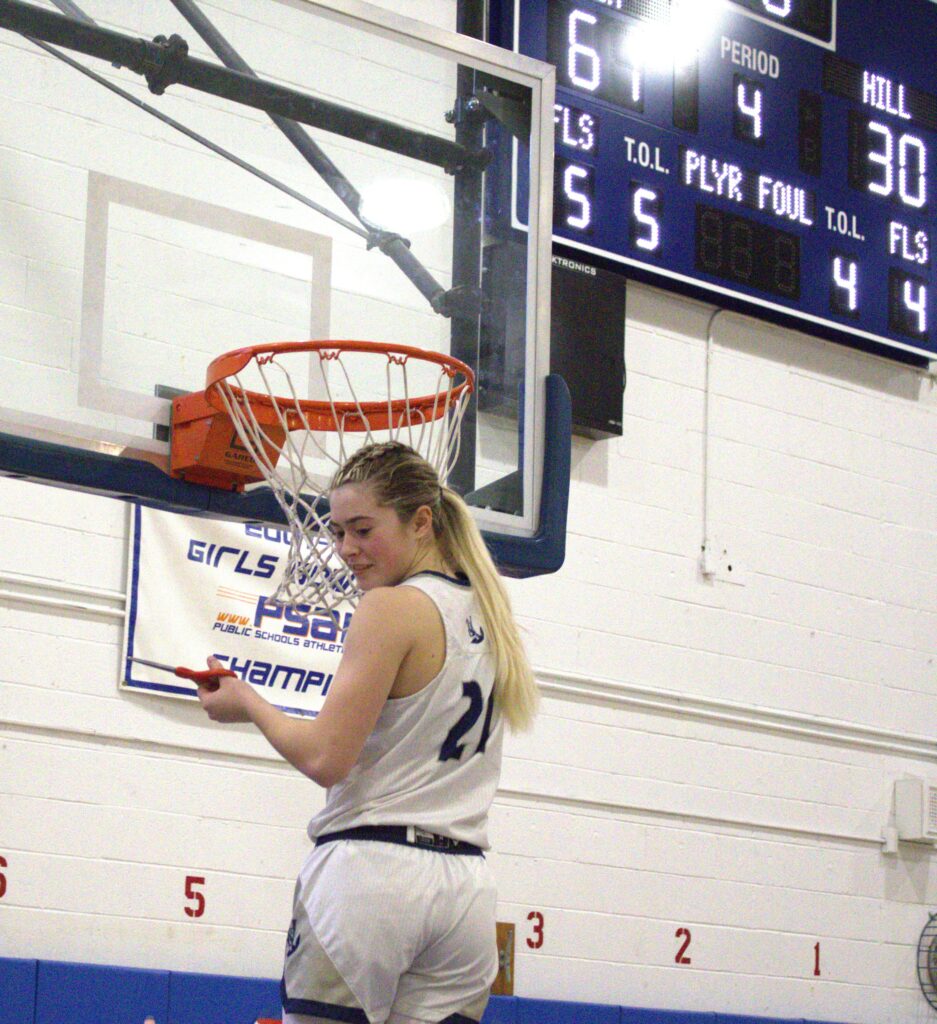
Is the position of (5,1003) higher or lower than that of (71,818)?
lower

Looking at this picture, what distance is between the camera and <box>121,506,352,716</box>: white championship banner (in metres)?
5.65

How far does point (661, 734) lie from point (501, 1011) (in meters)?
1.52

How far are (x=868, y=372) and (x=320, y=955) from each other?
6.16 metres

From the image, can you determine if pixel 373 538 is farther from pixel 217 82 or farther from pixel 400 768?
pixel 217 82

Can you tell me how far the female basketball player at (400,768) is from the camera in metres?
2.31

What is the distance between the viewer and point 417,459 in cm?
264

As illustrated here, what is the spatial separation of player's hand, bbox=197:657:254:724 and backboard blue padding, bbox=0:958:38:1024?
307 cm

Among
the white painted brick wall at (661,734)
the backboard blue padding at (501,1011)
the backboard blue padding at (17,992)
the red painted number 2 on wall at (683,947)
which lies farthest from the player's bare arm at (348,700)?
the red painted number 2 on wall at (683,947)

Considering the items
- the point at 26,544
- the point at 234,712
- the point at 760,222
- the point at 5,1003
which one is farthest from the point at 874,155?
the point at 234,712

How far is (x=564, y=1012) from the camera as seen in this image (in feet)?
20.2

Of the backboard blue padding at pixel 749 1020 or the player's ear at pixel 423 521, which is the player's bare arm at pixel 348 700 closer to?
the player's ear at pixel 423 521

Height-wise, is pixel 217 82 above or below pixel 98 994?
above

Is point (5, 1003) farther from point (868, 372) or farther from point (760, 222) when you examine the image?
point (868, 372)

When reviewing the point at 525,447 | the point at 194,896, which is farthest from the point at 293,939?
the point at 194,896
